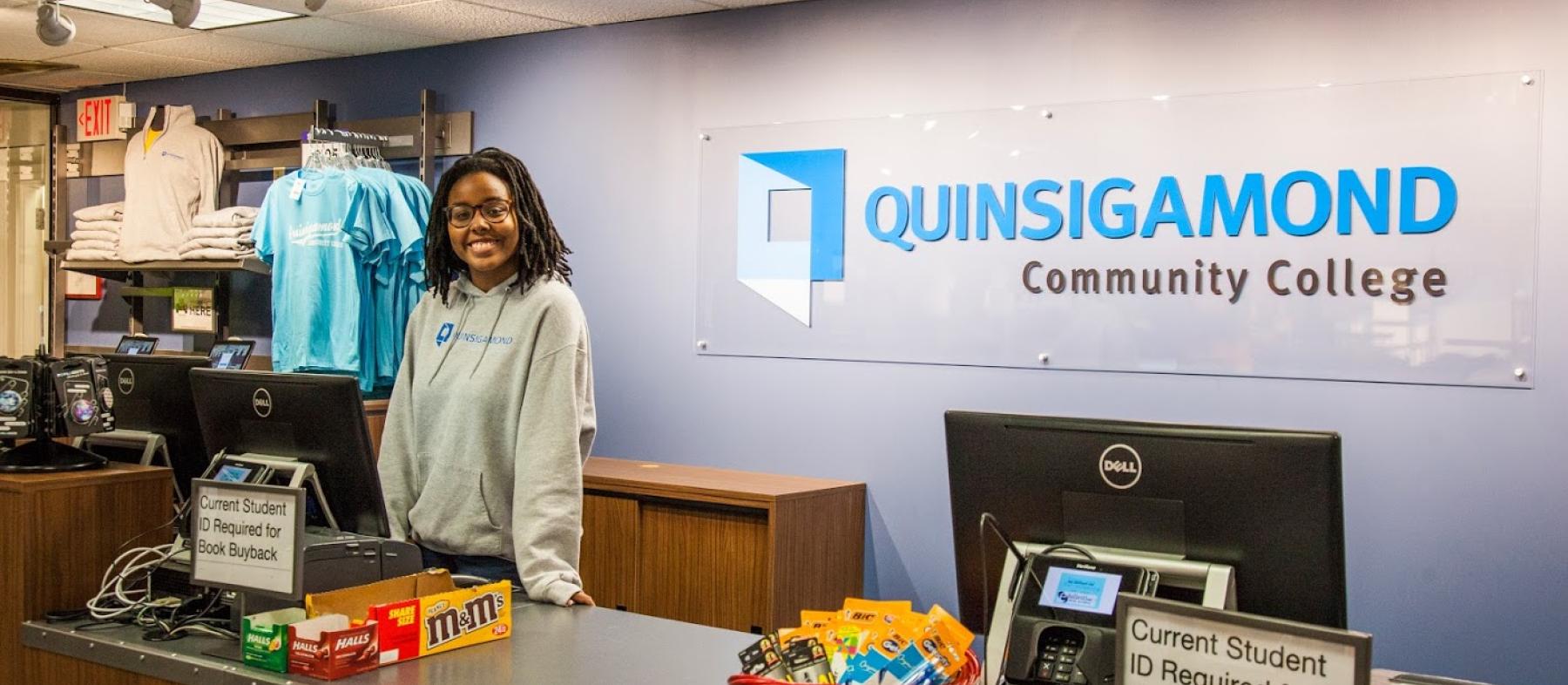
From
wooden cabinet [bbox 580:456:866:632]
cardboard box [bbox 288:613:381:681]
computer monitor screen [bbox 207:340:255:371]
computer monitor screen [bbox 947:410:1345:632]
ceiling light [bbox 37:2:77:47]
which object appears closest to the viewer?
computer monitor screen [bbox 947:410:1345:632]

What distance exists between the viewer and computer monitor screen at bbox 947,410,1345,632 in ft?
5.53

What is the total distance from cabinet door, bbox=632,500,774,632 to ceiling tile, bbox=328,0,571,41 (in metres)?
1.77

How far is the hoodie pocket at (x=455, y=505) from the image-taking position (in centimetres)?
244

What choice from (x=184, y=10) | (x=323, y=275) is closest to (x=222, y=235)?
(x=323, y=275)

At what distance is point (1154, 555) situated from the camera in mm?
1781

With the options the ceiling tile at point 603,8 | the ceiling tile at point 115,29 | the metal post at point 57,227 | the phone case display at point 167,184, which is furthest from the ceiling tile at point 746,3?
the metal post at point 57,227

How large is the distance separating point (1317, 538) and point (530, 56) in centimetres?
407

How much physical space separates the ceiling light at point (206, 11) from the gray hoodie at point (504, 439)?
2.89 m

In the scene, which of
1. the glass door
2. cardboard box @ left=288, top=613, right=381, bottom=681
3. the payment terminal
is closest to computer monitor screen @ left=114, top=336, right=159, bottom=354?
the glass door

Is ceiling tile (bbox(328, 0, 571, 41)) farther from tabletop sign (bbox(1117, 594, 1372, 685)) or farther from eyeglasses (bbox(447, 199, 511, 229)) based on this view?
tabletop sign (bbox(1117, 594, 1372, 685))

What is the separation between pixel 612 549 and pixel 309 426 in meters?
2.24

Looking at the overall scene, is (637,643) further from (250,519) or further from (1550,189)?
(1550,189)

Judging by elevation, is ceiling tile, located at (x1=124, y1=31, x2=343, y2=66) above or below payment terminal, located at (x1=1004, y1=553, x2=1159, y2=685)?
above

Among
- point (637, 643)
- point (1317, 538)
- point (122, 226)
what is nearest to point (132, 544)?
point (637, 643)
